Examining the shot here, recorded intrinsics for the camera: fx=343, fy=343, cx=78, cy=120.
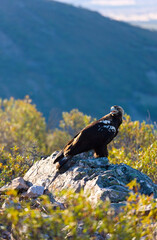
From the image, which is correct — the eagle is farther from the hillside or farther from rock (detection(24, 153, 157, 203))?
the hillside

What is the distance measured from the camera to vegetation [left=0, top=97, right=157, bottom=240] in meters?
4.75

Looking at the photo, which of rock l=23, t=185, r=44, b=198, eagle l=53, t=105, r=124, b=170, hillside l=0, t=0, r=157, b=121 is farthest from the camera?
hillside l=0, t=0, r=157, b=121

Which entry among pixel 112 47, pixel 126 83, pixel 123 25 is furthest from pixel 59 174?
pixel 123 25

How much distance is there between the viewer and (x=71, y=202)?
16.6 ft

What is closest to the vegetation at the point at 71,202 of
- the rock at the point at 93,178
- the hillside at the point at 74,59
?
the rock at the point at 93,178

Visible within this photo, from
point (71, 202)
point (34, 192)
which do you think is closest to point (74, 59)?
point (34, 192)

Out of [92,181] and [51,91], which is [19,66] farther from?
[92,181]

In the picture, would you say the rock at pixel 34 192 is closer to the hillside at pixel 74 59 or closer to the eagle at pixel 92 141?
the eagle at pixel 92 141

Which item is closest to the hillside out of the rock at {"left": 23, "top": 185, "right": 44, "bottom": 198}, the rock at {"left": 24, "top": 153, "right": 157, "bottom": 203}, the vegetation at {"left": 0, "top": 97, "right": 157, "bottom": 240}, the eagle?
the vegetation at {"left": 0, "top": 97, "right": 157, "bottom": 240}

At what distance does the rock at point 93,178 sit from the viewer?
695 centimetres

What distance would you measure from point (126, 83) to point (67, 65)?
2482cm

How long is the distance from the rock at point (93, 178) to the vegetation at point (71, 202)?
397mm

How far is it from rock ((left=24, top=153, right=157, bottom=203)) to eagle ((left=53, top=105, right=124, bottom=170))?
0.74 ft

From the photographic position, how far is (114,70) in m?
136
